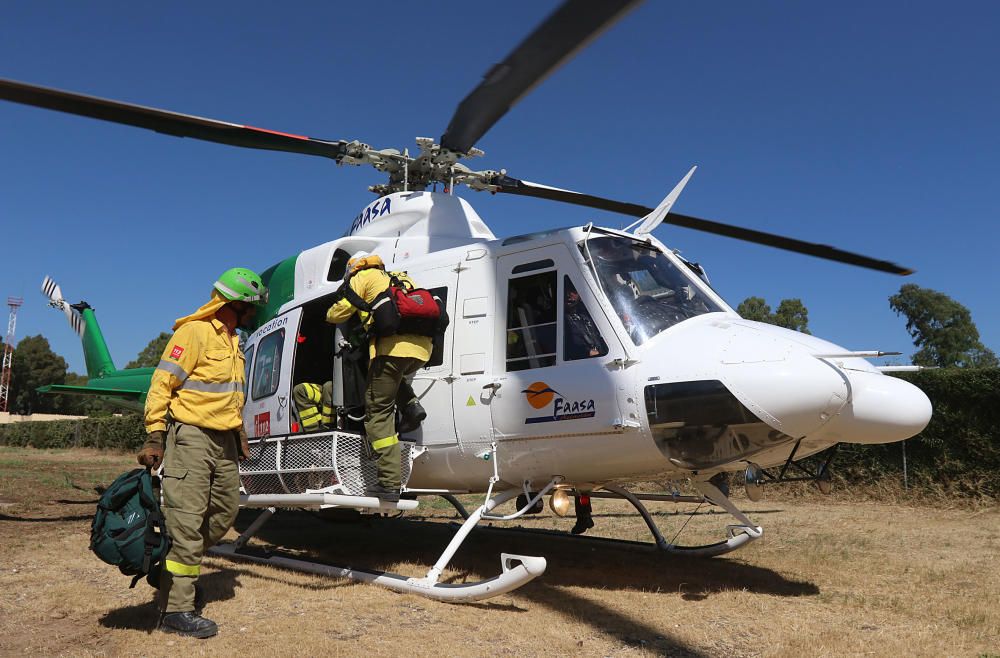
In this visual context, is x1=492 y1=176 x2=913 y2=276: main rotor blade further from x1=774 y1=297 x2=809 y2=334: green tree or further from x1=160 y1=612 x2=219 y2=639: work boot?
x1=774 y1=297 x2=809 y2=334: green tree

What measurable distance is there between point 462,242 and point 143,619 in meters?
4.06

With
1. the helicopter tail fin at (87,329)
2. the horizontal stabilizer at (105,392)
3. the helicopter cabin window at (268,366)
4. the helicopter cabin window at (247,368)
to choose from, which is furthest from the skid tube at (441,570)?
the helicopter tail fin at (87,329)

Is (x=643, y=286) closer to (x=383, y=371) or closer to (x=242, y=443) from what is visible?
(x=383, y=371)

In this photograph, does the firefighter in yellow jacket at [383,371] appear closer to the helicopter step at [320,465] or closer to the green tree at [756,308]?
the helicopter step at [320,465]

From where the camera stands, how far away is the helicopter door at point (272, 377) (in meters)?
6.83

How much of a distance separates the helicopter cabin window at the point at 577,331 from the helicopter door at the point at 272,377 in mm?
2839

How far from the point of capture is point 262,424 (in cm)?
713

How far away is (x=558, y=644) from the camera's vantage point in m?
4.17

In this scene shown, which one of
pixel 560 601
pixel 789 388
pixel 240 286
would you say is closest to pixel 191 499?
pixel 240 286

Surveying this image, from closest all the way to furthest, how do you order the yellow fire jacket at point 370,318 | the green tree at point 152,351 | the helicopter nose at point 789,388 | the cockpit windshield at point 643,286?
the helicopter nose at point 789,388
the cockpit windshield at point 643,286
the yellow fire jacket at point 370,318
the green tree at point 152,351

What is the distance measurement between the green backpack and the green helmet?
128 cm

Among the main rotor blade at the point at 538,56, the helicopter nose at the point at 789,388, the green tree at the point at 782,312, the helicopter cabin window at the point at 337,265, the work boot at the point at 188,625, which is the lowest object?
the work boot at the point at 188,625

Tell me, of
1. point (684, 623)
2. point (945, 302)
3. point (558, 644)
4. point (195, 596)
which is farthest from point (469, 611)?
point (945, 302)

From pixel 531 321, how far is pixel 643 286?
35.6 inches
